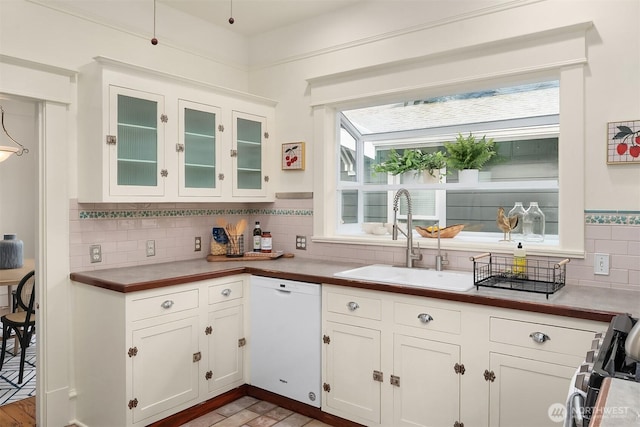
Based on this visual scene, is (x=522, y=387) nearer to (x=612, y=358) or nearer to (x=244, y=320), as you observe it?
→ (x=612, y=358)

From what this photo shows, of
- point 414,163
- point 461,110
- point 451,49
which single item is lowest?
point 414,163

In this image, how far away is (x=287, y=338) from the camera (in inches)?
118

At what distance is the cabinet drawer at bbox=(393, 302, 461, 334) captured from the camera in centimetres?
235

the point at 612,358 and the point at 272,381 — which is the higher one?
the point at 612,358

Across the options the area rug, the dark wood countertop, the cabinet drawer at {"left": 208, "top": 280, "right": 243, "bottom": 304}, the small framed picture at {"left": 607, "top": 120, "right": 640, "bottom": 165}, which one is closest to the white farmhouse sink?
the dark wood countertop

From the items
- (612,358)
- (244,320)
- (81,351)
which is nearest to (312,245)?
(244,320)

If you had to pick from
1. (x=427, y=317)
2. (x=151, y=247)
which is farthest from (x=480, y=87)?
(x=151, y=247)

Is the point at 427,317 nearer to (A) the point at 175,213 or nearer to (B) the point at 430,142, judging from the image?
(B) the point at 430,142

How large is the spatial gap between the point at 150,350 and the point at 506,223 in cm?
232

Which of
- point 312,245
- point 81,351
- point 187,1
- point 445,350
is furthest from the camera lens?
point 312,245

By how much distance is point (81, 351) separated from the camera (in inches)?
113

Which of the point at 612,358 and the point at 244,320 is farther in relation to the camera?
the point at 244,320

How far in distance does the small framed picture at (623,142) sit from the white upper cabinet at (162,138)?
8.08 ft

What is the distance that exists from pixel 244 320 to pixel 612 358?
7.88 feet
